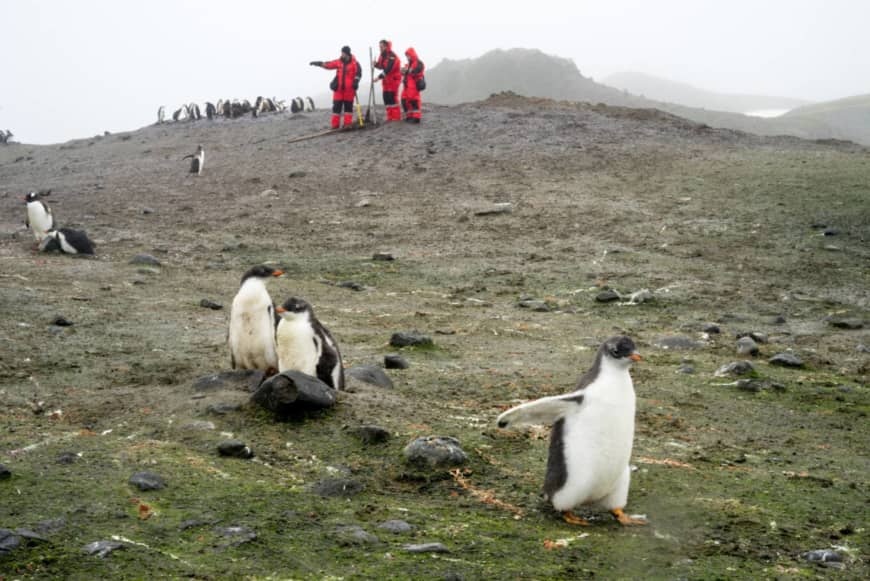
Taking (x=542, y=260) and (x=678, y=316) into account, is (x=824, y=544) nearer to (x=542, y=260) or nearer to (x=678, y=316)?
(x=678, y=316)

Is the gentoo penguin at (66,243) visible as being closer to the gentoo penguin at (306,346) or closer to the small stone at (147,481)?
the gentoo penguin at (306,346)

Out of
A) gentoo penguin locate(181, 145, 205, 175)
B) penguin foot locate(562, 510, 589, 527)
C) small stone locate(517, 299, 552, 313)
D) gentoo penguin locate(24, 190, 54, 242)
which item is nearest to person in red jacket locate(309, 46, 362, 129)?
gentoo penguin locate(181, 145, 205, 175)

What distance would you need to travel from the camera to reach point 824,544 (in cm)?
360

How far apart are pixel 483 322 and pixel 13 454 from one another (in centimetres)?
480

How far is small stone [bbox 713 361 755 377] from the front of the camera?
21.2ft

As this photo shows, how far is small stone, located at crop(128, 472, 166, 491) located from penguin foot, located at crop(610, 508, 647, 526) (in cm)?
186

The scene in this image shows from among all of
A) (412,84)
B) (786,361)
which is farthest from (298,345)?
(412,84)

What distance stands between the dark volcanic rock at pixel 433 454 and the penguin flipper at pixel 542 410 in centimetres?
49

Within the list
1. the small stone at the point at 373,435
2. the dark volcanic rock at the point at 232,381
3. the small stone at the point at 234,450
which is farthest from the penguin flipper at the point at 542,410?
the dark volcanic rock at the point at 232,381

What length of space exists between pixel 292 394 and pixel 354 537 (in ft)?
4.55

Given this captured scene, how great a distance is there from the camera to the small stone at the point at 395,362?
622 centimetres

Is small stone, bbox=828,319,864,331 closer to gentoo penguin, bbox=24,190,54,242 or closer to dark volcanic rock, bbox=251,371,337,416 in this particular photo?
dark volcanic rock, bbox=251,371,337,416

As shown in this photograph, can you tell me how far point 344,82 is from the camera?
19.5 meters

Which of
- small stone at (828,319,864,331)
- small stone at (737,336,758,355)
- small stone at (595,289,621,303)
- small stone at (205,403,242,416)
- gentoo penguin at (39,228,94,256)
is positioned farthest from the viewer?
gentoo penguin at (39,228,94,256)
